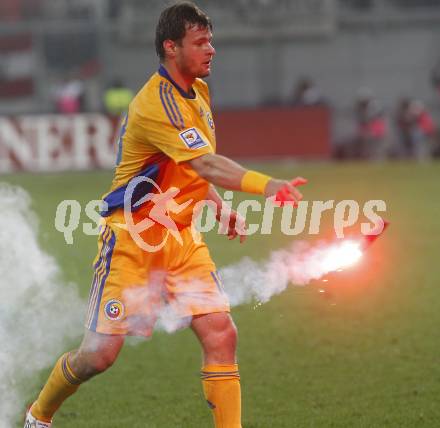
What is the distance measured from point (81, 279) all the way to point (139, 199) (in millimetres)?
5149

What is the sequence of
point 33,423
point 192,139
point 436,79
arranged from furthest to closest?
point 436,79
point 33,423
point 192,139

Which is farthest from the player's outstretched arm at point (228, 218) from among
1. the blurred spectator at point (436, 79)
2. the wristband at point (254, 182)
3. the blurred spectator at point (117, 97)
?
the blurred spectator at point (436, 79)

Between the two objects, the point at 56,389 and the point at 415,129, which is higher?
the point at 56,389

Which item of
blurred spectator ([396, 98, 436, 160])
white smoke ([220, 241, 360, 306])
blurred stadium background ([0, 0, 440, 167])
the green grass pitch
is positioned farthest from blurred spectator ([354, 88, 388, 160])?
white smoke ([220, 241, 360, 306])

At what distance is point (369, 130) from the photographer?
25.0m

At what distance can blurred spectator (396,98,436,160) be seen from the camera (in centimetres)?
2503

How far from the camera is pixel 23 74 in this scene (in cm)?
2648

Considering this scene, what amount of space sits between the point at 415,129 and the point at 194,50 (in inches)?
814

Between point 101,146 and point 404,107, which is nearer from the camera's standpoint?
point 101,146

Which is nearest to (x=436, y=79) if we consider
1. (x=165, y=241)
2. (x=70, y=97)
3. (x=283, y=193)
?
(x=70, y=97)

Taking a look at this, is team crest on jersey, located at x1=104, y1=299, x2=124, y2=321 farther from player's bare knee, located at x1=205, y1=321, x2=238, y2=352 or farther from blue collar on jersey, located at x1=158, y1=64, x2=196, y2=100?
blue collar on jersey, located at x1=158, y1=64, x2=196, y2=100

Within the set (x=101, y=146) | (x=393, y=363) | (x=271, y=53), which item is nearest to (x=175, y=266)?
(x=393, y=363)

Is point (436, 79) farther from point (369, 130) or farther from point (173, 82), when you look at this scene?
point (173, 82)

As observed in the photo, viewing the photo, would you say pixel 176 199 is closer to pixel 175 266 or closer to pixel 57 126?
pixel 175 266
